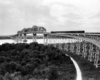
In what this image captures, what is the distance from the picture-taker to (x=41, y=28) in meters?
103

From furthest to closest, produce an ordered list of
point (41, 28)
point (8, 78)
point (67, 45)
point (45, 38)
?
point (41, 28), point (45, 38), point (67, 45), point (8, 78)

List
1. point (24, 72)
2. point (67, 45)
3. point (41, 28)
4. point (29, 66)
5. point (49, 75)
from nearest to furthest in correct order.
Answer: point (49, 75), point (24, 72), point (29, 66), point (67, 45), point (41, 28)

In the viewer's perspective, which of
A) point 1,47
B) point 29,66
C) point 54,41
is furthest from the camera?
point 54,41

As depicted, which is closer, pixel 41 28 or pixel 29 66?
pixel 29 66

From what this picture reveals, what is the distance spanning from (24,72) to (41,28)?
7677 cm

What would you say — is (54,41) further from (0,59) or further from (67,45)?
(0,59)

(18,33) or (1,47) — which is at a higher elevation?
(18,33)

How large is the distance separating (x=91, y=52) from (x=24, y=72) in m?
20.5

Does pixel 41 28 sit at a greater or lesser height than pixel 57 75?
greater

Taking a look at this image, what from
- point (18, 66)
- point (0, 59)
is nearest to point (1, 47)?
point (0, 59)

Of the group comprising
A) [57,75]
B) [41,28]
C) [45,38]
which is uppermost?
[41,28]

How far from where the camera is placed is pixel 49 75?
77.7ft

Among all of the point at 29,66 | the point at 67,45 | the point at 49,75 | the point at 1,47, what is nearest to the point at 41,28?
the point at 67,45

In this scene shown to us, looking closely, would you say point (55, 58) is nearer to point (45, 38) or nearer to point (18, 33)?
point (45, 38)
